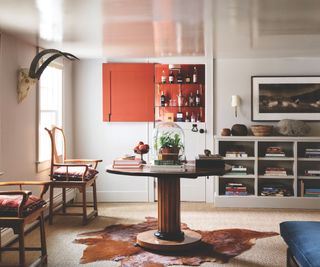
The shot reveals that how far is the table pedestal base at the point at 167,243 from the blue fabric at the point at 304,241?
3.21 feet

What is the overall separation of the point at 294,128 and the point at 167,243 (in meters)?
3.05

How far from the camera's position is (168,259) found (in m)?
4.09

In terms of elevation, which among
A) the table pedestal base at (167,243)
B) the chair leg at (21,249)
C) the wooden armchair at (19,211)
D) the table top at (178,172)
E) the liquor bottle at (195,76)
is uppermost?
the liquor bottle at (195,76)

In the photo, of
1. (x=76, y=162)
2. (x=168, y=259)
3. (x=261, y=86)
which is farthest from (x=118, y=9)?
(x=261, y=86)

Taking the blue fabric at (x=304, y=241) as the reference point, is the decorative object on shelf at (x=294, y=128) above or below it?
above

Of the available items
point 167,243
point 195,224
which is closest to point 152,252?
point 167,243

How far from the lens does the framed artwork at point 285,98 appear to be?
670 cm

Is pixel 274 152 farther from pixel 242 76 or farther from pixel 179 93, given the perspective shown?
pixel 179 93

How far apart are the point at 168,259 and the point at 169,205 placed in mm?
515

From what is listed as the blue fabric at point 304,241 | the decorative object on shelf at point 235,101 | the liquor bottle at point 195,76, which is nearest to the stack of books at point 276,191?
the decorative object on shelf at point 235,101

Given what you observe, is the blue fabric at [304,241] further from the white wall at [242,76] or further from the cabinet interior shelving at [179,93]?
the cabinet interior shelving at [179,93]

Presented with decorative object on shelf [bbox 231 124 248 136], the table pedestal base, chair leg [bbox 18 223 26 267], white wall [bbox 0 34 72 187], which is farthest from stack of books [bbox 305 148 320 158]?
chair leg [bbox 18 223 26 267]

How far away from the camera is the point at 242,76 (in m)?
6.82

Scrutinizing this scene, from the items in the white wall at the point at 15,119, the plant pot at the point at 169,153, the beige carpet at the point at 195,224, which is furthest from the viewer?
the white wall at the point at 15,119
